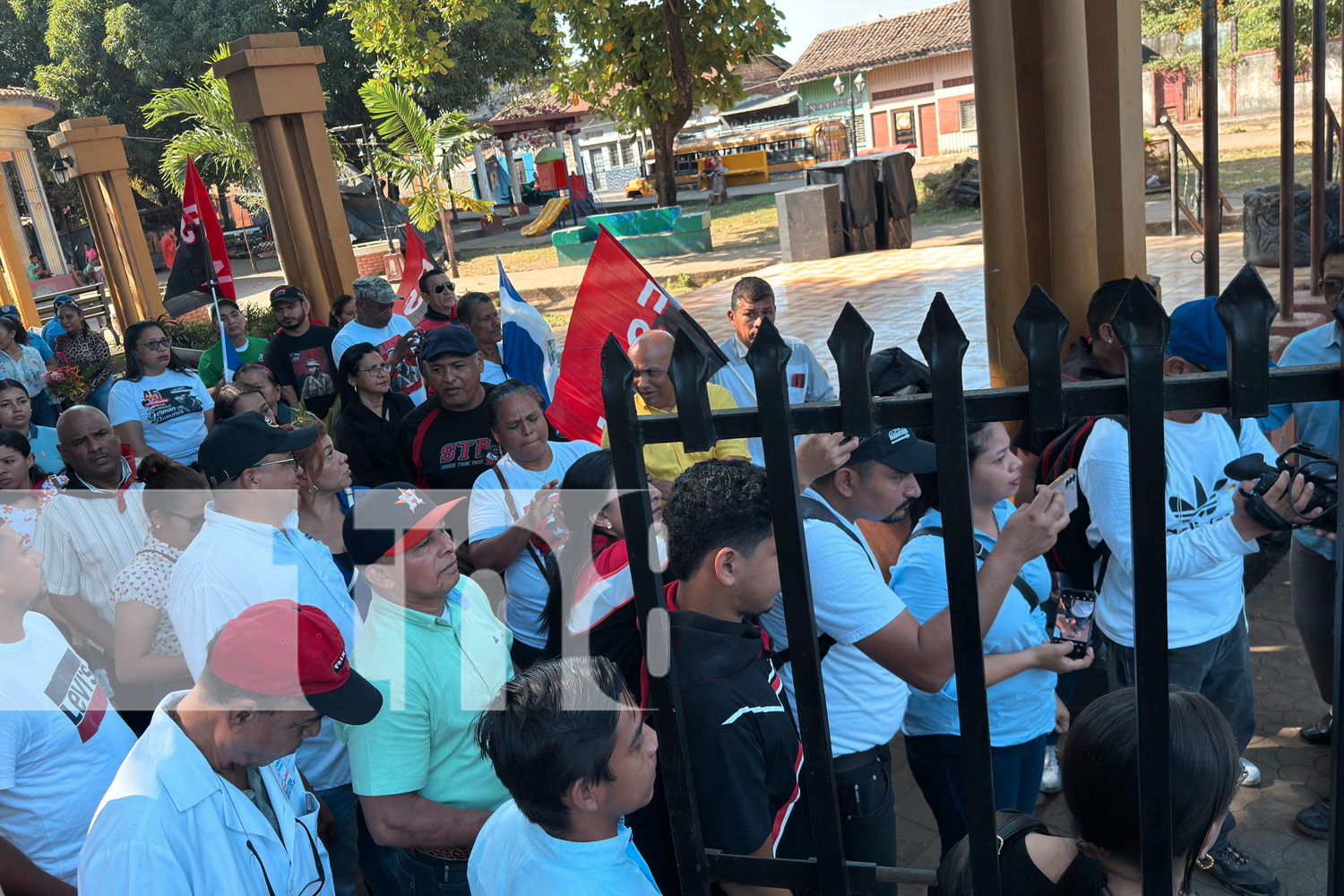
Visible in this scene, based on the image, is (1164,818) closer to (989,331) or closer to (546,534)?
(546,534)

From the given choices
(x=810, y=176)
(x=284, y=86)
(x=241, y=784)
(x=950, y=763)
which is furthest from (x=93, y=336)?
(x=810, y=176)

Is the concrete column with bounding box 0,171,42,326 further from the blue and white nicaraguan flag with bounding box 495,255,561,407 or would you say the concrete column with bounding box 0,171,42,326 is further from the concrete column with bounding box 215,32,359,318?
the blue and white nicaraguan flag with bounding box 495,255,561,407

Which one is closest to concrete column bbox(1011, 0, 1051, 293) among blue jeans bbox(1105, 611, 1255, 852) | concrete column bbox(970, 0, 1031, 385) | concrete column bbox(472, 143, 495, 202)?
concrete column bbox(970, 0, 1031, 385)

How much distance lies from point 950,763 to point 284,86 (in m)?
7.22

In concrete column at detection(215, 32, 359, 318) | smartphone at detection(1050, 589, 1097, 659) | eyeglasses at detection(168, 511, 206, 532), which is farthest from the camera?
concrete column at detection(215, 32, 359, 318)

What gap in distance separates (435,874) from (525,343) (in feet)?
12.0

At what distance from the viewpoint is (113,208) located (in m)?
13.5

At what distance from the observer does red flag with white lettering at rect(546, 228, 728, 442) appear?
4016 mm

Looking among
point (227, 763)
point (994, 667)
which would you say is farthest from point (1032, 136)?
point (227, 763)

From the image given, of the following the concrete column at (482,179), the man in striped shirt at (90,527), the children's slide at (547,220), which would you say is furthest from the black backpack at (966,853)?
the concrete column at (482,179)

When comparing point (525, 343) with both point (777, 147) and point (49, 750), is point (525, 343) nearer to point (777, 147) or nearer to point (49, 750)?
point (49, 750)

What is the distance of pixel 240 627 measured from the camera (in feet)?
6.23

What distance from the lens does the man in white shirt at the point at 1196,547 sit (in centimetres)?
267

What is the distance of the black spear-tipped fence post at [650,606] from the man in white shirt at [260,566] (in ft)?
4.82
